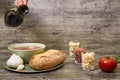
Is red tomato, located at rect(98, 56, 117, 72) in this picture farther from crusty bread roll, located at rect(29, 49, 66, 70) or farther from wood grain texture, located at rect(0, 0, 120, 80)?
wood grain texture, located at rect(0, 0, 120, 80)

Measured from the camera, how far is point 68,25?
4.81ft

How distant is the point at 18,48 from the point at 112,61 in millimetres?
457

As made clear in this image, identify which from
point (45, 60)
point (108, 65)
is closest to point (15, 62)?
point (45, 60)

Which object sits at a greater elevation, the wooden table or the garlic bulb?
the garlic bulb

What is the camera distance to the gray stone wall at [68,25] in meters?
1.45

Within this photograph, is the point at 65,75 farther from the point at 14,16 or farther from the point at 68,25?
the point at 68,25

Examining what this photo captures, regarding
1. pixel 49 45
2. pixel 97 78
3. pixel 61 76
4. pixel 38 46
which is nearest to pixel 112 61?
pixel 97 78

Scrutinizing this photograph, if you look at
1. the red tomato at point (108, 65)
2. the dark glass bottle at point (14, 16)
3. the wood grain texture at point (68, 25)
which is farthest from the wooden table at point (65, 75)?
the wood grain texture at point (68, 25)

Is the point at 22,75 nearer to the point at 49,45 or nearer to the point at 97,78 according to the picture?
the point at 97,78

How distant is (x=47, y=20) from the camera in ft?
4.80

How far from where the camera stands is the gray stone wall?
1.45 meters

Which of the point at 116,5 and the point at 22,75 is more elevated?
the point at 116,5

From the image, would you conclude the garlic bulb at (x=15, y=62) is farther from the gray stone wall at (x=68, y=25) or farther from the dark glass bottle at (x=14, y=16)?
the gray stone wall at (x=68, y=25)

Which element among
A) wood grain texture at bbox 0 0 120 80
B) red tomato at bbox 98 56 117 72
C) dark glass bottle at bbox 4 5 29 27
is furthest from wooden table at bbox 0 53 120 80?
wood grain texture at bbox 0 0 120 80
